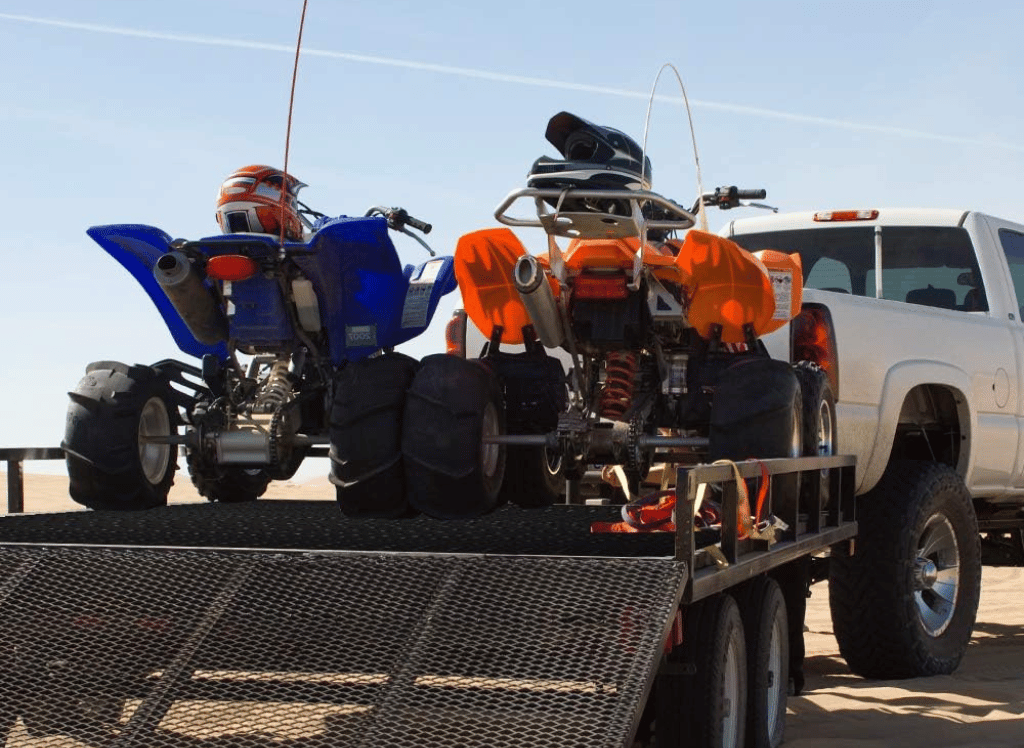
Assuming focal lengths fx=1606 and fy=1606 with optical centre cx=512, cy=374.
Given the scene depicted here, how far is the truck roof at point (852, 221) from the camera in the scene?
29.0 feet

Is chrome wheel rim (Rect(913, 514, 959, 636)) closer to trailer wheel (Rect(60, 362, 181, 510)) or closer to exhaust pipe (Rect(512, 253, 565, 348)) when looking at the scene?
exhaust pipe (Rect(512, 253, 565, 348))

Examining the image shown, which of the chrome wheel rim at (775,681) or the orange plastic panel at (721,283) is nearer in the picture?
the chrome wheel rim at (775,681)

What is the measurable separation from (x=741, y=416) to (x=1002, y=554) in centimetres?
471

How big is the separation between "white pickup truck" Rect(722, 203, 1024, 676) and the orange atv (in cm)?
86

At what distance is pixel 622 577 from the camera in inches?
172

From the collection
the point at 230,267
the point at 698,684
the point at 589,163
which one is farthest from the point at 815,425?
the point at 230,267

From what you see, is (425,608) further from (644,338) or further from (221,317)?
(221,317)

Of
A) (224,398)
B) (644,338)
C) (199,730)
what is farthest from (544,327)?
(199,730)

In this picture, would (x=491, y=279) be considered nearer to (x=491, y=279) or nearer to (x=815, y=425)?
(x=491, y=279)

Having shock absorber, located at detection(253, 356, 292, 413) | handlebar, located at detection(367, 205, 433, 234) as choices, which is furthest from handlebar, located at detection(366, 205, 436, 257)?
shock absorber, located at detection(253, 356, 292, 413)

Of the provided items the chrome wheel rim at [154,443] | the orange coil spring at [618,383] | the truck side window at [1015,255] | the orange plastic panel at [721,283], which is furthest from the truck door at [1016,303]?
the chrome wheel rim at [154,443]

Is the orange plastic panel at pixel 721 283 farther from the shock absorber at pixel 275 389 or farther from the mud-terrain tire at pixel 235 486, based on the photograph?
the mud-terrain tire at pixel 235 486

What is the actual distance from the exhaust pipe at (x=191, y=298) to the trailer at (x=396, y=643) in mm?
1919

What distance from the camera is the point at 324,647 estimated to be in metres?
4.48
